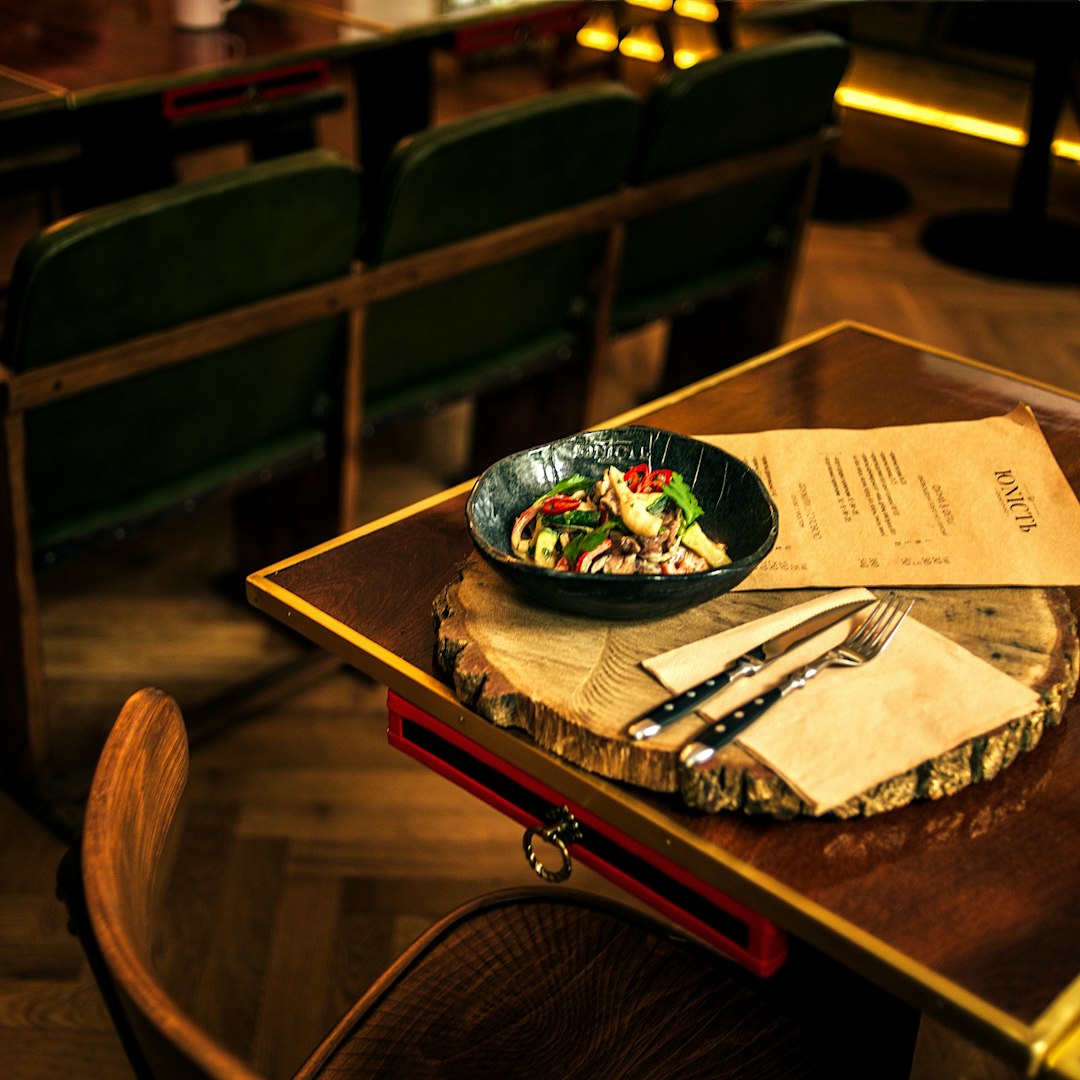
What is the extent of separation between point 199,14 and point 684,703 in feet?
7.47

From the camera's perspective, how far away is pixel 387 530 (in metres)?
1.06

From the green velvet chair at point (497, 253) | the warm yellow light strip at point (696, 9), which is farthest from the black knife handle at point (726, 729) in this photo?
the warm yellow light strip at point (696, 9)

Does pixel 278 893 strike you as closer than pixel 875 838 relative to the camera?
No

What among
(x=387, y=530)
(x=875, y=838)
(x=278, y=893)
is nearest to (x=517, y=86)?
(x=278, y=893)

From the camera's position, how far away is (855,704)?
838 millimetres

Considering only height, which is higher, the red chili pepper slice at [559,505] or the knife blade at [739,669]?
the red chili pepper slice at [559,505]

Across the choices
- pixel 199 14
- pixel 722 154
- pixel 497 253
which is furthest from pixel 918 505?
pixel 199 14

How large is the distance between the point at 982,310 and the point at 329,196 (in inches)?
92.8

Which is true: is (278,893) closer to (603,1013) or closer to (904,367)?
(603,1013)

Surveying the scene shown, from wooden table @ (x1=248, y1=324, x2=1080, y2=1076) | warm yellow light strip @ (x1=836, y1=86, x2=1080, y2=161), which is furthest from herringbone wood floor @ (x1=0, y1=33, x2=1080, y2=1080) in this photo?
warm yellow light strip @ (x1=836, y1=86, x2=1080, y2=161)

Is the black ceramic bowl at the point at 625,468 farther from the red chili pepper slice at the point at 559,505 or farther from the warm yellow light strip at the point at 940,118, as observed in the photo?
the warm yellow light strip at the point at 940,118

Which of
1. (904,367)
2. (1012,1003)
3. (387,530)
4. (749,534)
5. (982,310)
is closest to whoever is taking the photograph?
(1012,1003)

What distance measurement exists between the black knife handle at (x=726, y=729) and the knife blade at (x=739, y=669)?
0.02 metres

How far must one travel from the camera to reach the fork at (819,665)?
2.57 ft
